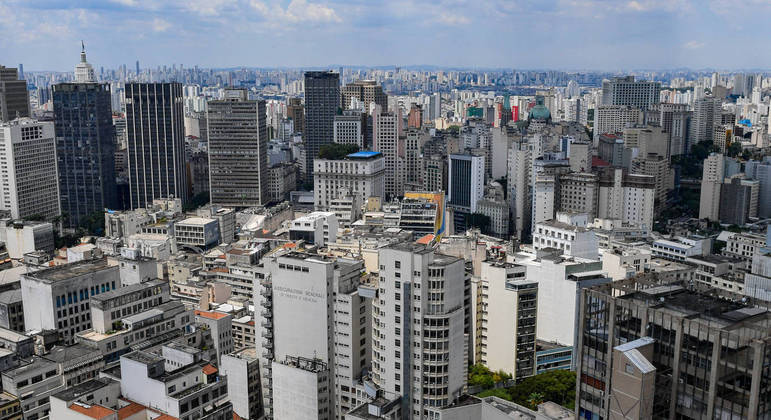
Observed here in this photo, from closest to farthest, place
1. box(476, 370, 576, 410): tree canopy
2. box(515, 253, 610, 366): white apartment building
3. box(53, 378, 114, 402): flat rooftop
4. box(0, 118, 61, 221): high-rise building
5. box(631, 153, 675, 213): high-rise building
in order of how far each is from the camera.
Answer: box(53, 378, 114, 402): flat rooftop → box(476, 370, 576, 410): tree canopy → box(515, 253, 610, 366): white apartment building → box(0, 118, 61, 221): high-rise building → box(631, 153, 675, 213): high-rise building

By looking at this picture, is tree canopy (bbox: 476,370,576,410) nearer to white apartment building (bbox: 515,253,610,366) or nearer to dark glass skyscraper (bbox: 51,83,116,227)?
white apartment building (bbox: 515,253,610,366)

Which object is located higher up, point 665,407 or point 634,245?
point 665,407

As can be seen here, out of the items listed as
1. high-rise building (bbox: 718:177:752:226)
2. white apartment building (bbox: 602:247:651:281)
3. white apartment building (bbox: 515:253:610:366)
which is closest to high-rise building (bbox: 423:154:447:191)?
high-rise building (bbox: 718:177:752:226)

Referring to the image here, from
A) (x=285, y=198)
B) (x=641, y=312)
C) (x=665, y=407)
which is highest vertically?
(x=641, y=312)

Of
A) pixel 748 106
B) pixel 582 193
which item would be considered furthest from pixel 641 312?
pixel 748 106

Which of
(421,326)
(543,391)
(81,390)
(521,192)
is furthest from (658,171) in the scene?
(81,390)

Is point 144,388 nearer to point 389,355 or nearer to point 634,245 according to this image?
point 389,355
